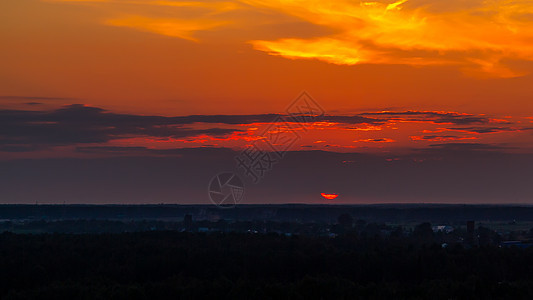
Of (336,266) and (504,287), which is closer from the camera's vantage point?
(504,287)

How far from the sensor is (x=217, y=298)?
3494 inches

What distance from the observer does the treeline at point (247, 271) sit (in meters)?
89.8

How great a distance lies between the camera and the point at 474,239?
646ft

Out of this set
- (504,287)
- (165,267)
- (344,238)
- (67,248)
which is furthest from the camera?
(344,238)

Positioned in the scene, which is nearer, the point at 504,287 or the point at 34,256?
the point at 504,287

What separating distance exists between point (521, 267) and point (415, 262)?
14.1 metres

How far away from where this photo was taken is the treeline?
294ft

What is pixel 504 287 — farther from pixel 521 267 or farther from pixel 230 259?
pixel 230 259

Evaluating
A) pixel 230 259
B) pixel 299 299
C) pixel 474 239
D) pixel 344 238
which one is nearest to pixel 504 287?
pixel 299 299

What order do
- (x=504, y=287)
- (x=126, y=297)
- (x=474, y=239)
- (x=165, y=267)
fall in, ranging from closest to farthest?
1. (x=126, y=297)
2. (x=504, y=287)
3. (x=165, y=267)
4. (x=474, y=239)

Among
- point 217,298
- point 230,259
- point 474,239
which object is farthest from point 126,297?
Answer: point 474,239

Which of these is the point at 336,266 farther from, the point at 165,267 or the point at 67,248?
the point at 67,248

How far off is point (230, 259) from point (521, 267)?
130 feet

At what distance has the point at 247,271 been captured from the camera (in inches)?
4382
